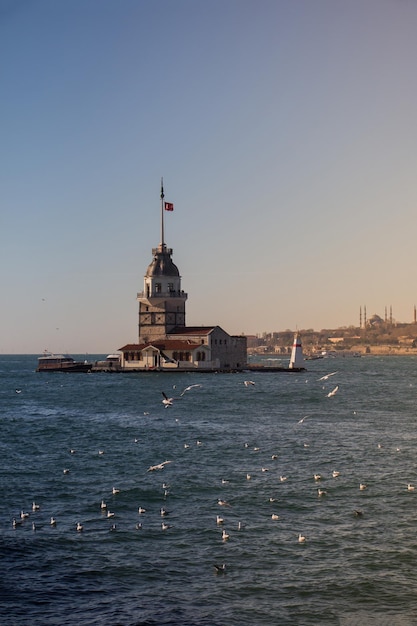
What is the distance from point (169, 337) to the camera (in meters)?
146

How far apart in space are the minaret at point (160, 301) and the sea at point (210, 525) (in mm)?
83920

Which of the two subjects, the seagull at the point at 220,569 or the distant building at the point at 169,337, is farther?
the distant building at the point at 169,337

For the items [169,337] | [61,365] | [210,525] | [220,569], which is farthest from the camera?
[61,365]


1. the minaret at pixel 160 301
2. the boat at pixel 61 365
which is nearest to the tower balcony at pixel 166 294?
the minaret at pixel 160 301

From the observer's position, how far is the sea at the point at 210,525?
23.4m

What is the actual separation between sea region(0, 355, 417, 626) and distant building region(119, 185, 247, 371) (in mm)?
75681

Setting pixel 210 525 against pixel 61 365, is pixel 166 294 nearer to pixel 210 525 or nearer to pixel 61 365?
pixel 61 365

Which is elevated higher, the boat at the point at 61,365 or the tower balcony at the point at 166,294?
the tower balcony at the point at 166,294

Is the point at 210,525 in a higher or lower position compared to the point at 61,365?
lower

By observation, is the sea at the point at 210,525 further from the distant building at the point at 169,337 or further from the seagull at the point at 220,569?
the distant building at the point at 169,337

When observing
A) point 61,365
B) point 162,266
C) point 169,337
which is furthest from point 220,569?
point 61,365

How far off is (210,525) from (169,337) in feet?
377

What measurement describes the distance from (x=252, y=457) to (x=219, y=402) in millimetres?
39698

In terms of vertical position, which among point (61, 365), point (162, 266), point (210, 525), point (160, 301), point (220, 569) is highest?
point (162, 266)
